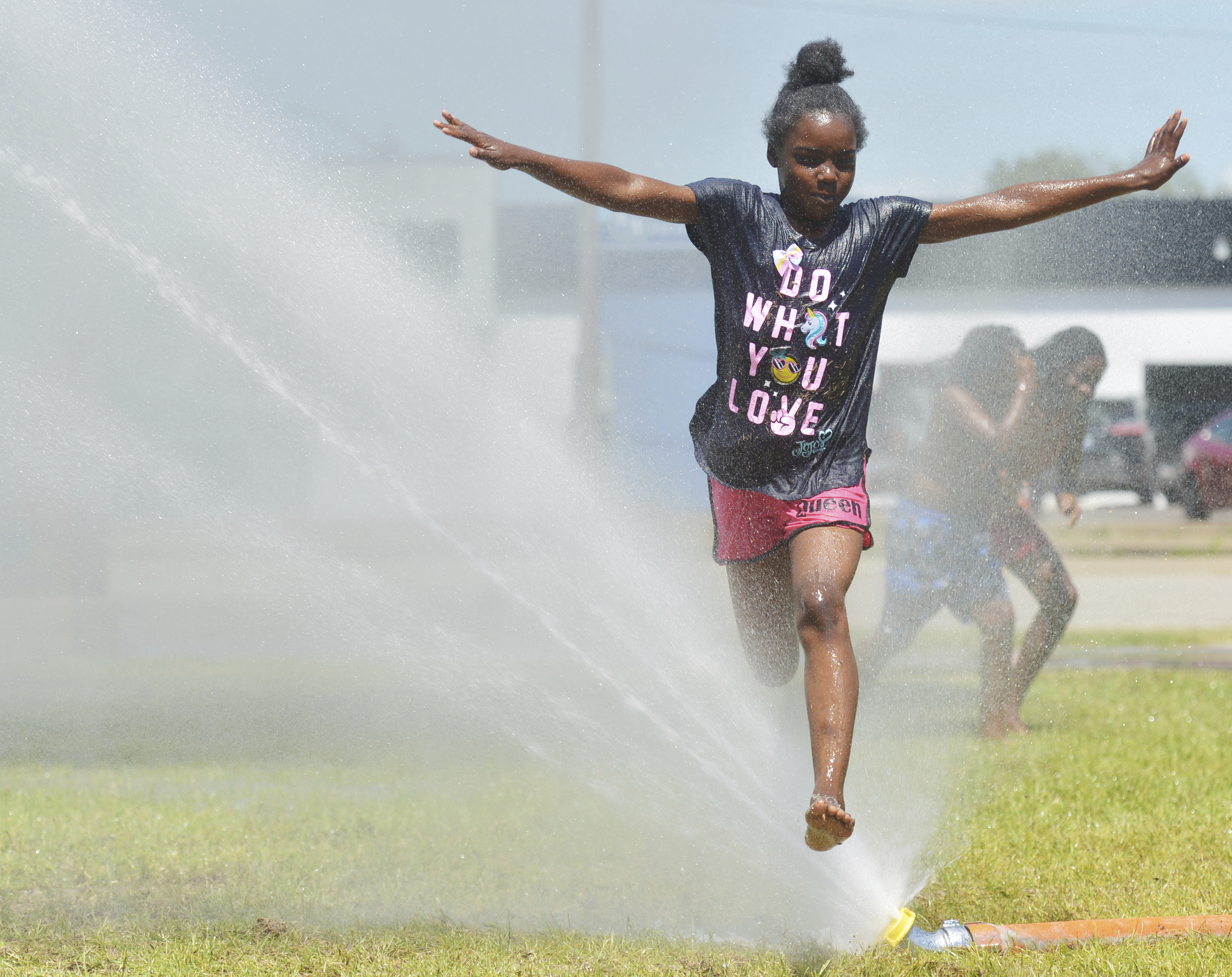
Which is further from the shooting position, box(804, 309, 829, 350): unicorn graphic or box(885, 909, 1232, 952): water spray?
box(804, 309, 829, 350): unicorn graphic

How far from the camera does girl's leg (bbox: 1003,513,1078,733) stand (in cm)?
490

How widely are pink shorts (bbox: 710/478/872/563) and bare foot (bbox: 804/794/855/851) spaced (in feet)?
2.45

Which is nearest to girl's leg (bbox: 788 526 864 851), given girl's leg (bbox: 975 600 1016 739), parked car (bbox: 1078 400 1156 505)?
girl's leg (bbox: 975 600 1016 739)

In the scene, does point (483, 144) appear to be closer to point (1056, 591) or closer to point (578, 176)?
point (578, 176)

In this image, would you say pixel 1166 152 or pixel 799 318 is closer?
pixel 799 318

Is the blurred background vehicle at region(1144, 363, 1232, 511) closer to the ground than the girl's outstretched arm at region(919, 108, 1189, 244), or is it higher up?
closer to the ground

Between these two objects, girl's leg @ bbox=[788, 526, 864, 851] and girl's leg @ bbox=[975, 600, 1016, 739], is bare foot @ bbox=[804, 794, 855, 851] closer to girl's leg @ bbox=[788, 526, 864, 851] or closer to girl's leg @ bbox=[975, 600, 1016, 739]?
girl's leg @ bbox=[788, 526, 864, 851]

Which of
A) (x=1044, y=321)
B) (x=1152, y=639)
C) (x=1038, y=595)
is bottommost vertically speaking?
(x=1152, y=639)

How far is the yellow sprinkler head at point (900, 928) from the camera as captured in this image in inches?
109

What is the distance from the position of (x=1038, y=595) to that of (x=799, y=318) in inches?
95.5

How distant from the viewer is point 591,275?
630 cm

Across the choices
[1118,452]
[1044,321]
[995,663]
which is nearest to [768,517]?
[995,663]

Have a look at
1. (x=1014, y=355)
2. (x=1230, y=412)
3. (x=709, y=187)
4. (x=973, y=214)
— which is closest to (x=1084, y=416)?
(x=1014, y=355)

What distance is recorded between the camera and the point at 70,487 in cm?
452
